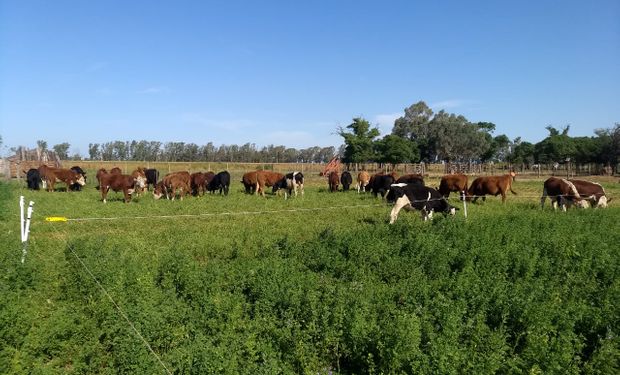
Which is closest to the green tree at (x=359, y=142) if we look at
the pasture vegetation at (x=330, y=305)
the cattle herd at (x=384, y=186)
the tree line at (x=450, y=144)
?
the tree line at (x=450, y=144)

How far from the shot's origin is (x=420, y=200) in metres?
16.3

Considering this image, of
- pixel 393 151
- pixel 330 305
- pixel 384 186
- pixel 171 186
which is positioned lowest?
pixel 330 305

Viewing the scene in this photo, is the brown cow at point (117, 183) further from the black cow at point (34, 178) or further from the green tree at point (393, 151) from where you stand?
the green tree at point (393, 151)

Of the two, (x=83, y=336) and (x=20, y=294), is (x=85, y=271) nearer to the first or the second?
(x=20, y=294)

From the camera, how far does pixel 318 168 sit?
217 feet

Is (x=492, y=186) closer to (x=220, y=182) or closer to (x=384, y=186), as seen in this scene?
(x=384, y=186)

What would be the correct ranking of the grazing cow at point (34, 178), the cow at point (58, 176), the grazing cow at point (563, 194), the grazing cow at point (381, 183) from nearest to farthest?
the grazing cow at point (563, 194) → the grazing cow at point (381, 183) → the cow at point (58, 176) → the grazing cow at point (34, 178)

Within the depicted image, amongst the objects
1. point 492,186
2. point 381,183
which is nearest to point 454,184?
point 492,186

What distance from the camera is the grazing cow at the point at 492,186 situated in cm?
2233

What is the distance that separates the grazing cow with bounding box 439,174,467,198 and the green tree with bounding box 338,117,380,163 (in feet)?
141

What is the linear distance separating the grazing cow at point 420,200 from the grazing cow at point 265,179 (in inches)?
444

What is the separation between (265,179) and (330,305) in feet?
70.2

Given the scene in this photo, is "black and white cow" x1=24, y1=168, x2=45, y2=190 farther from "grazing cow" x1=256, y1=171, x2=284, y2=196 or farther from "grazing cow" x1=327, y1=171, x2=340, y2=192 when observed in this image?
"grazing cow" x1=327, y1=171, x2=340, y2=192

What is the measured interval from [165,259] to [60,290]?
168cm
